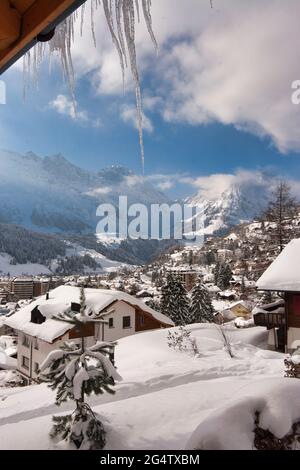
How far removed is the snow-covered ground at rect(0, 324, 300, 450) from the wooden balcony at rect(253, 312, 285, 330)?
197 centimetres

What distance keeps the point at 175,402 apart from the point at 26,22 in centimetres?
703

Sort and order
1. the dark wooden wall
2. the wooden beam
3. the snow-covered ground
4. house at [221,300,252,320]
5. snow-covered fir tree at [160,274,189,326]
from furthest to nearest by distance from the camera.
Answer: house at [221,300,252,320] → snow-covered fir tree at [160,274,189,326] → the dark wooden wall → the snow-covered ground → the wooden beam

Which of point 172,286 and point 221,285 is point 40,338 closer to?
point 172,286

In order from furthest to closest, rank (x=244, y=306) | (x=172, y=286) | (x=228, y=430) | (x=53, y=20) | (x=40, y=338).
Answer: (x=244, y=306) < (x=172, y=286) < (x=40, y=338) < (x=228, y=430) < (x=53, y=20)

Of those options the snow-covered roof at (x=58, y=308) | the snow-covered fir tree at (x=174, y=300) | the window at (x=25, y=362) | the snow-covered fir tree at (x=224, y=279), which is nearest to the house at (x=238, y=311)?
the snow-covered fir tree at (x=174, y=300)

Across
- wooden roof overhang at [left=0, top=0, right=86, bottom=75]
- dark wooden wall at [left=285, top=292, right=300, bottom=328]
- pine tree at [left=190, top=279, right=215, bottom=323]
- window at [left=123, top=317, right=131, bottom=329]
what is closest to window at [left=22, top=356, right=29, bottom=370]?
window at [left=123, top=317, right=131, bottom=329]

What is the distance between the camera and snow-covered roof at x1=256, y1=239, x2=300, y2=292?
14.9 m

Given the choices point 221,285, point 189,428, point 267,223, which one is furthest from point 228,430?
point 221,285

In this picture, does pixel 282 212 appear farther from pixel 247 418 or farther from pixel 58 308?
pixel 247 418

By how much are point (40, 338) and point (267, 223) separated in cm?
1721

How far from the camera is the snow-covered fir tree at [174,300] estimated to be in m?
37.3

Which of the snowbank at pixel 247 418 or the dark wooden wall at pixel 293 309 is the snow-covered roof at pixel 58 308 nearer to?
the dark wooden wall at pixel 293 309

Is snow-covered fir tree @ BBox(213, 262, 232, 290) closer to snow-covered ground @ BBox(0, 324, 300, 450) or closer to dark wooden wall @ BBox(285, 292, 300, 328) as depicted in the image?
snow-covered ground @ BBox(0, 324, 300, 450)

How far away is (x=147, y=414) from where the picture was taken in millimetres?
6410
